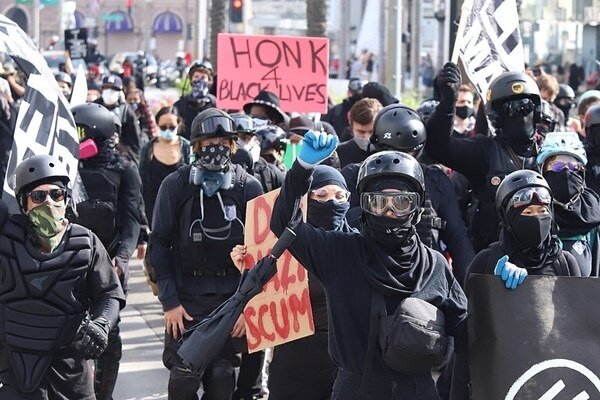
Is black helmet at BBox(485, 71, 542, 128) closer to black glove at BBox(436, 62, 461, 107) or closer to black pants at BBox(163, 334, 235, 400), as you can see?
black glove at BBox(436, 62, 461, 107)

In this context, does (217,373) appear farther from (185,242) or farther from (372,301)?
(372,301)

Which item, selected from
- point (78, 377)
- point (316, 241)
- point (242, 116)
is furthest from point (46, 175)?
point (242, 116)

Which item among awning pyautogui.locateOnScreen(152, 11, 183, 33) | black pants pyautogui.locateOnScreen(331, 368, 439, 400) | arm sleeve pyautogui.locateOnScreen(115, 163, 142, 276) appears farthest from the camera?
awning pyautogui.locateOnScreen(152, 11, 183, 33)

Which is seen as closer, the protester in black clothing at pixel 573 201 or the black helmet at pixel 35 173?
the black helmet at pixel 35 173

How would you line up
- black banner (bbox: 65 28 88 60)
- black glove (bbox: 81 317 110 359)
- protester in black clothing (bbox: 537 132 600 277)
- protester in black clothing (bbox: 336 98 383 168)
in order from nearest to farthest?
black glove (bbox: 81 317 110 359)
protester in black clothing (bbox: 537 132 600 277)
protester in black clothing (bbox: 336 98 383 168)
black banner (bbox: 65 28 88 60)

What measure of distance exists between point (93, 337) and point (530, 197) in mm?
1925

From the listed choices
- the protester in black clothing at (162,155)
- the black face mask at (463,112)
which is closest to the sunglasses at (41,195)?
the protester in black clothing at (162,155)

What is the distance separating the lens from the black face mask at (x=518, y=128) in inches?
295

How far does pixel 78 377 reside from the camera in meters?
6.33

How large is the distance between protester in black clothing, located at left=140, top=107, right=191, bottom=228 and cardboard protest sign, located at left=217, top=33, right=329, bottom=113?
0.46m

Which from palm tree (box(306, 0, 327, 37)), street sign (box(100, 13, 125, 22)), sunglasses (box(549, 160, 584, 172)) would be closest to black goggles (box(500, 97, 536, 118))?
sunglasses (box(549, 160, 584, 172))

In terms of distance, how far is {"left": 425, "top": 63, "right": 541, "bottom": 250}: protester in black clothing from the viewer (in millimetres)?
7383

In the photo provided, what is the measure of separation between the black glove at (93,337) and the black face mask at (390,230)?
147cm

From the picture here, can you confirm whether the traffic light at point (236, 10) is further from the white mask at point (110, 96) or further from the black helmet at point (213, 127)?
the black helmet at point (213, 127)
